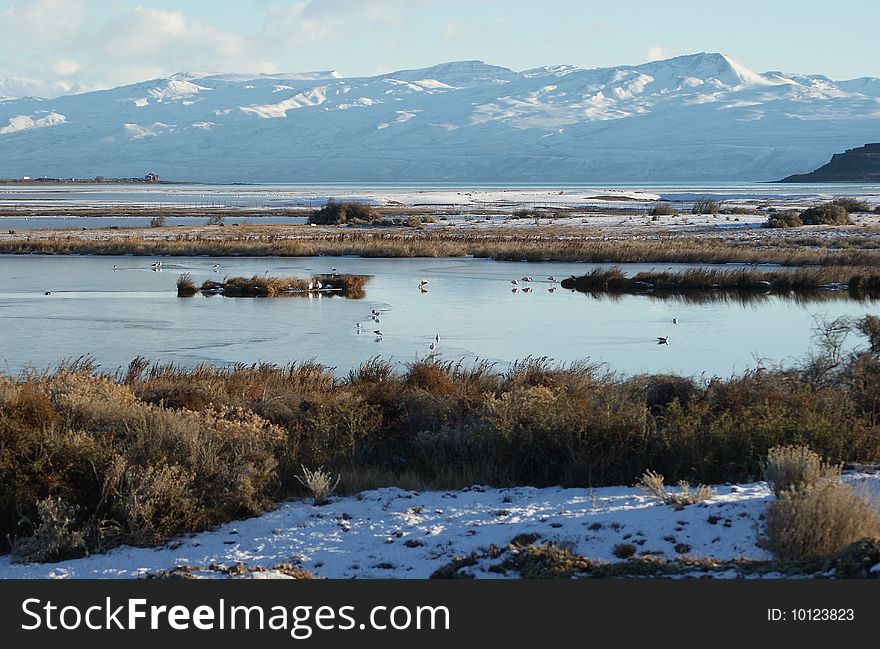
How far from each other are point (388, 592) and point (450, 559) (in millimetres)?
1129

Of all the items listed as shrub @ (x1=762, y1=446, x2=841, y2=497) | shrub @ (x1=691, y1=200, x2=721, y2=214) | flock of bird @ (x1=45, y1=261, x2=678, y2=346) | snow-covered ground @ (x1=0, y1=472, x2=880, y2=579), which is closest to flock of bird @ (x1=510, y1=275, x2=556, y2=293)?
flock of bird @ (x1=45, y1=261, x2=678, y2=346)

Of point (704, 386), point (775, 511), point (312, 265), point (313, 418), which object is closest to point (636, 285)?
point (312, 265)

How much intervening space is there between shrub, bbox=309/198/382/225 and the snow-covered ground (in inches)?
2101

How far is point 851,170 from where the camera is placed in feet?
590

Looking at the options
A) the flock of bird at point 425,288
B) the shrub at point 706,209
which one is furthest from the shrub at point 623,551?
the shrub at point 706,209

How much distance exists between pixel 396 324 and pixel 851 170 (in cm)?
17397

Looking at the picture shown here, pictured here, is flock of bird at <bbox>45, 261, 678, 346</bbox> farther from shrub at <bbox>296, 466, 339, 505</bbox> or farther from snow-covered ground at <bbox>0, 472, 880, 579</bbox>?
snow-covered ground at <bbox>0, 472, 880, 579</bbox>

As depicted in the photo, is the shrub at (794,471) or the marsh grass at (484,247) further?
the marsh grass at (484,247)

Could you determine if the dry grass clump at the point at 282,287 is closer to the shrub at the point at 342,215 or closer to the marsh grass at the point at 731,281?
the marsh grass at the point at 731,281

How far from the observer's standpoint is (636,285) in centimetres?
3025

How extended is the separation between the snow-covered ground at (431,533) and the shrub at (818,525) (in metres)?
0.31

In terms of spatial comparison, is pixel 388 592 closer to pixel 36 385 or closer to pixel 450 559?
pixel 450 559

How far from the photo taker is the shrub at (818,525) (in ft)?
20.1

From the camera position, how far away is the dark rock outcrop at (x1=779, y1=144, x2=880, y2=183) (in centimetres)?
17300
